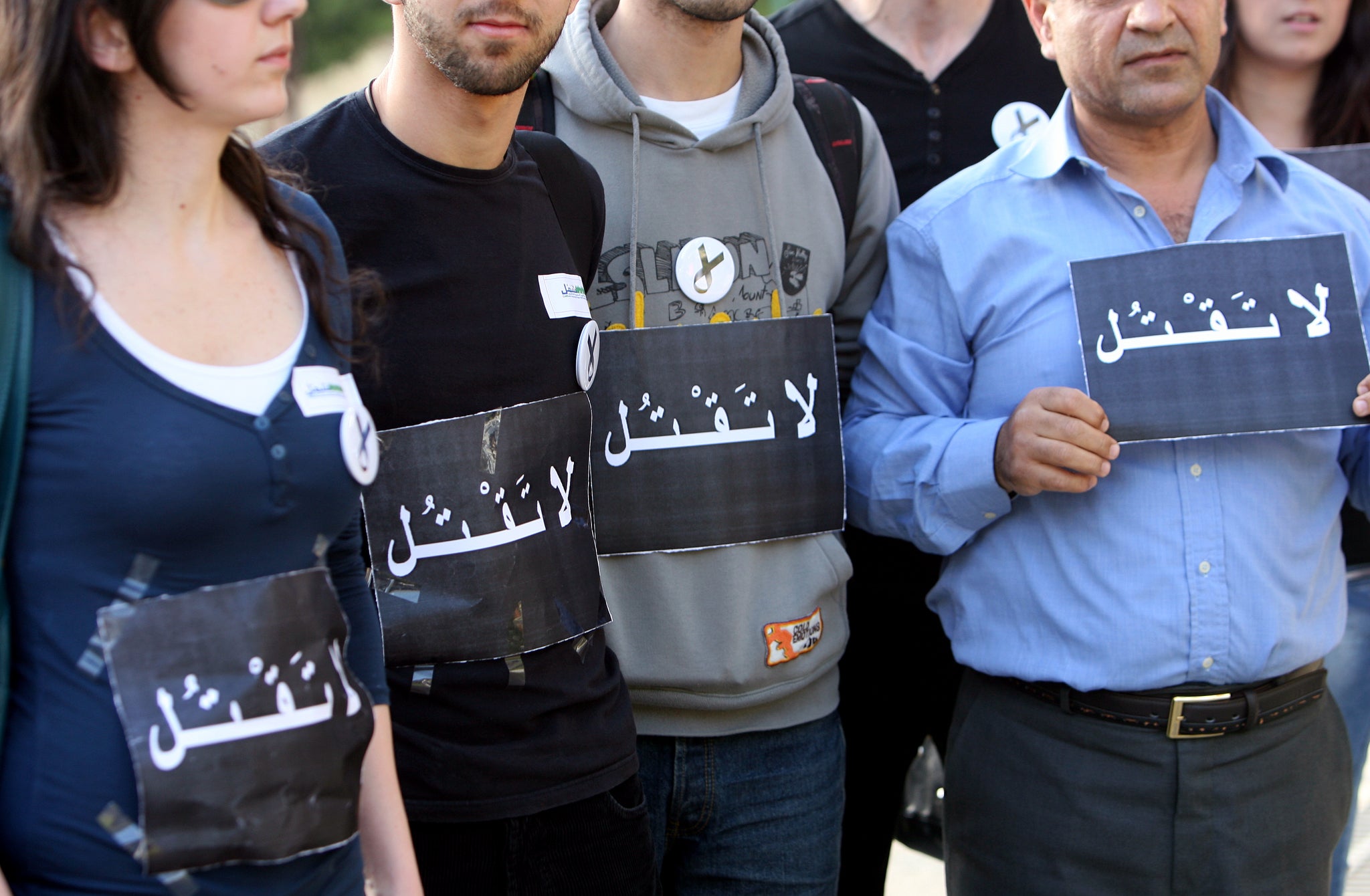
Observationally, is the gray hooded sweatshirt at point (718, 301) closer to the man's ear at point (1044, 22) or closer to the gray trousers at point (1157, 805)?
the gray trousers at point (1157, 805)

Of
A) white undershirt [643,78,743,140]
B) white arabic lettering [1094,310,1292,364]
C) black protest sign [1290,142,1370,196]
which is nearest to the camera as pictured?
white arabic lettering [1094,310,1292,364]

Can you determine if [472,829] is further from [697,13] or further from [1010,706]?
[697,13]

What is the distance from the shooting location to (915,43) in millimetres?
3090

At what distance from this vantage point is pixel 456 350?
1.91m

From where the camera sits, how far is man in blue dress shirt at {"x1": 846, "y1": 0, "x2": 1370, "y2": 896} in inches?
90.3

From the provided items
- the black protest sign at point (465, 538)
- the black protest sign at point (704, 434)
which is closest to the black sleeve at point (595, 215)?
the black protest sign at point (704, 434)

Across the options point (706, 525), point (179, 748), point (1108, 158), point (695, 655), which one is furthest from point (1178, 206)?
point (179, 748)

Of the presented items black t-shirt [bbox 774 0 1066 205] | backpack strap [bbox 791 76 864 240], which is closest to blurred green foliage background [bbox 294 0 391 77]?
black t-shirt [bbox 774 0 1066 205]

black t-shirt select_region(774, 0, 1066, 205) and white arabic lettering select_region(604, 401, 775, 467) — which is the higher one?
black t-shirt select_region(774, 0, 1066, 205)

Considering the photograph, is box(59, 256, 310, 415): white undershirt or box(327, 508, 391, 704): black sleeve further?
box(327, 508, 391, 704): black sleeve

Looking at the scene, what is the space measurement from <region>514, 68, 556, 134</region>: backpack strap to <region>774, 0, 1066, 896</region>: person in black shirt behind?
2.96 feet

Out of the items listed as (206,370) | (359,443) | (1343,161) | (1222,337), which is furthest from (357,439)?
(1343,161)

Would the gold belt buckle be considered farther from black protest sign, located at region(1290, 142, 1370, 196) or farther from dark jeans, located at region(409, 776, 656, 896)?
black protest sign, located at region(1290, 142, 1370, 196)

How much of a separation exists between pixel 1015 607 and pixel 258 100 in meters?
1.58
